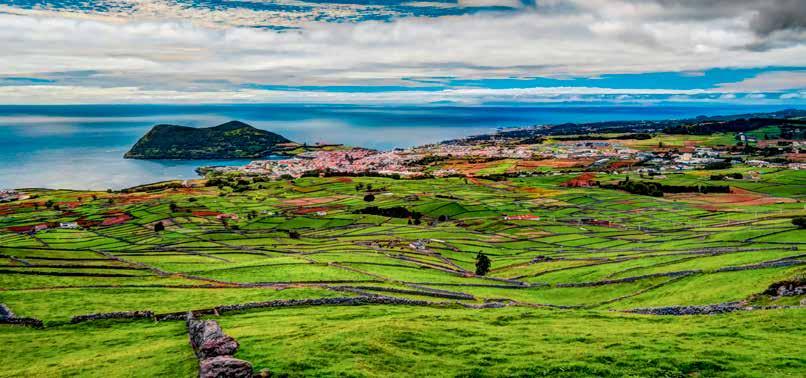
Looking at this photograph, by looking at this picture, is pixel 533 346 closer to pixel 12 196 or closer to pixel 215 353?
pixel 215 353

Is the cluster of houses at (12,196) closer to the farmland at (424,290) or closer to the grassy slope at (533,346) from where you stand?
the farmland at (424,290)

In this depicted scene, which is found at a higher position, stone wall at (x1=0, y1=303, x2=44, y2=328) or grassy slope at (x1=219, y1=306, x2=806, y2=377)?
grassy slope at (x1=219, y1=306, x2=806, y2=377)

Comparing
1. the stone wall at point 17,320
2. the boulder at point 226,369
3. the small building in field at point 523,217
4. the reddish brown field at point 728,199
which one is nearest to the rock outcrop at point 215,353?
the boulder at point 226,369

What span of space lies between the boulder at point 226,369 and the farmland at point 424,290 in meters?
1.52

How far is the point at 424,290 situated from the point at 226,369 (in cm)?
2923

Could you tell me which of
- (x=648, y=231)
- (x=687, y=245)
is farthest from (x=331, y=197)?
(x=687, y=245)

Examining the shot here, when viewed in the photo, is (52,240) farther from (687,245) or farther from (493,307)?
(687,245)

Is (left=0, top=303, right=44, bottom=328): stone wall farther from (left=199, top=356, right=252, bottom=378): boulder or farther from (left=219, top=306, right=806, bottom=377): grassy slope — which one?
(left=199, top=356, right=252, bottom=378): boulder

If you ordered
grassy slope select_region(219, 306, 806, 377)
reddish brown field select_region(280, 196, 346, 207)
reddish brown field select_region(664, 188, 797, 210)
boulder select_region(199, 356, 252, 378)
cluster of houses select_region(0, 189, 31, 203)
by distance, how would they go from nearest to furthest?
boulder select_region(199, 356, 252, 378), grassy slope select_region(219, 306, 806, 377), reddish brown field select_region(664, 188, 797, 210), reddish brown field select_region(280, 196, 346, 207), cluster of houses select_region(0, 189, 31, 203)

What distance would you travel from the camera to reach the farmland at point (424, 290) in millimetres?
23766

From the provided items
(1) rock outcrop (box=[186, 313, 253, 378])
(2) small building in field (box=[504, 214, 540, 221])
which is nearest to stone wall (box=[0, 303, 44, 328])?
(1) rock outcrop (box=[186, 313, 253, 378])

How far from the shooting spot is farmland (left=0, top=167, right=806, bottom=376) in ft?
78.0

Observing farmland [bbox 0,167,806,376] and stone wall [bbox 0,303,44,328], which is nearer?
farmland [bbox 0,167,806,376]

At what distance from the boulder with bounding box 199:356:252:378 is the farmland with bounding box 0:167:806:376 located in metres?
1.52
